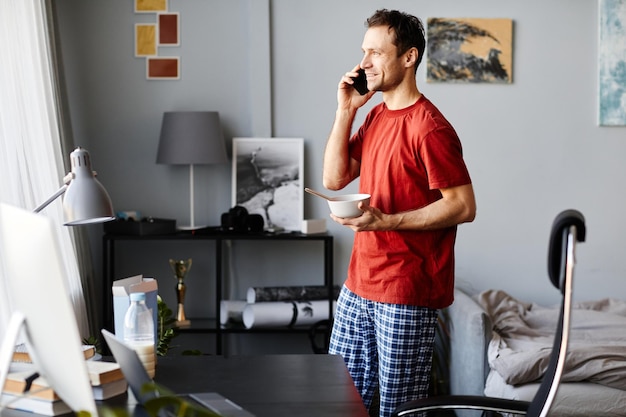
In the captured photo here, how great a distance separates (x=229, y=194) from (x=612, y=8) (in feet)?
7.74

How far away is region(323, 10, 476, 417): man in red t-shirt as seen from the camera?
2496 millimetres

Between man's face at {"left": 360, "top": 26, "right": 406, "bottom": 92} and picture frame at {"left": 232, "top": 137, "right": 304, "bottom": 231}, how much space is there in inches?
75.3

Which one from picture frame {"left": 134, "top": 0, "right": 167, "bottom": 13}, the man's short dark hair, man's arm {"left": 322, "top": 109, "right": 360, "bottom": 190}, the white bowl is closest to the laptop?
the white bowl

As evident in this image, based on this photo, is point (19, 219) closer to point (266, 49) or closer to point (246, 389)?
point (246, 389)

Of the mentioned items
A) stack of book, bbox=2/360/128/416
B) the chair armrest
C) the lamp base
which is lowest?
the chair armrest

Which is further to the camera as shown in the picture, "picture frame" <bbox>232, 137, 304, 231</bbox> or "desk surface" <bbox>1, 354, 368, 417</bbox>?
"picture frame" <bbox>232, 137, 304, 231</bbox>

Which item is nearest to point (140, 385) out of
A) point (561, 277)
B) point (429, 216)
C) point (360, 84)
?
point (561, 277)

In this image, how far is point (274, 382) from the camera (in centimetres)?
197

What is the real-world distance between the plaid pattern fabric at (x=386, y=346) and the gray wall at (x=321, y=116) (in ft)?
6.63

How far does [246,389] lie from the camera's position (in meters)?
1.91

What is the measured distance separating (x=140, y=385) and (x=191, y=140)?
2.84m

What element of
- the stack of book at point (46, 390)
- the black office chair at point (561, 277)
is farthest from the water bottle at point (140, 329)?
the black office chair at point (561, 277)

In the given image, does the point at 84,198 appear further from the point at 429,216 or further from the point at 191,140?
the point at 191,140

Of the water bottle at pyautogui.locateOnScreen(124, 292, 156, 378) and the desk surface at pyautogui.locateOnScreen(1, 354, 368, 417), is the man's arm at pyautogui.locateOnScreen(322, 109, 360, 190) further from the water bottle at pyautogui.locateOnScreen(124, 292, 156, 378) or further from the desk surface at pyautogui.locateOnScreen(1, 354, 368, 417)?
the water bottle at pyautogui.locateOnScreen(124, 292, 156, 378)
